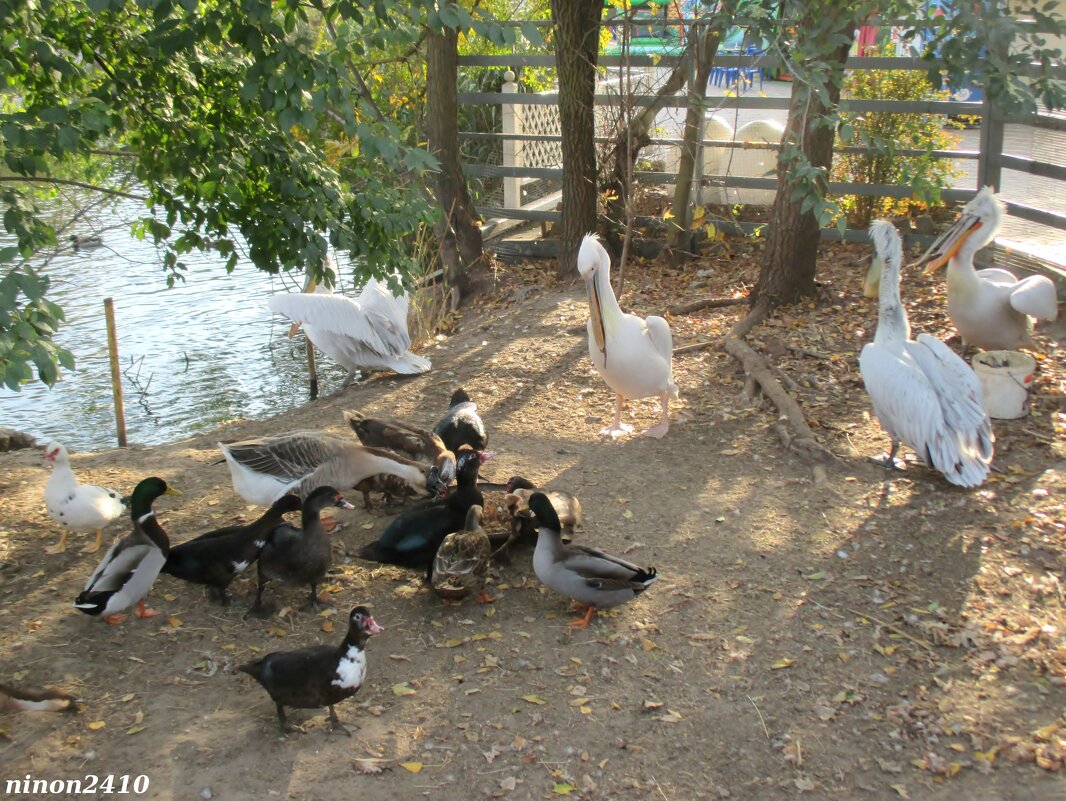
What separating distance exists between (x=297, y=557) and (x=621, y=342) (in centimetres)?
281

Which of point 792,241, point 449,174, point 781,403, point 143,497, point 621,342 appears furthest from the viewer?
point 449,174

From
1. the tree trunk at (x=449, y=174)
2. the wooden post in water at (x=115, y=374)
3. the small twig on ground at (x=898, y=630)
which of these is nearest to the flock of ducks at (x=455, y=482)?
the small twig on ground at (x=898, y=630)

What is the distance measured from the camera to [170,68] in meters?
4.64

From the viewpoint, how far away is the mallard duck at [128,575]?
4.62 m

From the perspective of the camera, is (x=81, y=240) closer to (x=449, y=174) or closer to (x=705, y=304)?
(x=449, y=174)

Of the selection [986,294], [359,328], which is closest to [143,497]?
[359,328]

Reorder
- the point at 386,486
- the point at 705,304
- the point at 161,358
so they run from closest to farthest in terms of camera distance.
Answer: the point at 386,486, the point at 705,304, the point at 161,358

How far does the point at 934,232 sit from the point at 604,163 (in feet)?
11.9

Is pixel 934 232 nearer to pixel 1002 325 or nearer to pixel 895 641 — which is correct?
pixel 1002 325

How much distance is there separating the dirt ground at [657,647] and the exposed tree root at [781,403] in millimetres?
109

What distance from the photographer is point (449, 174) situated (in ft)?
35.8

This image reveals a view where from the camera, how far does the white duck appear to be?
520 cm

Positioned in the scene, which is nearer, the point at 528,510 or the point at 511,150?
the point at 528,510

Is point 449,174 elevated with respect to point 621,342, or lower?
elevated
